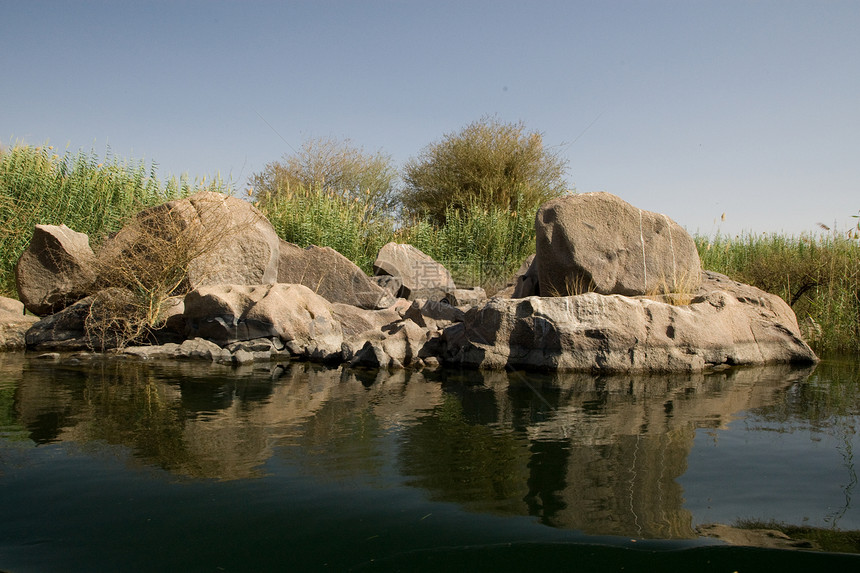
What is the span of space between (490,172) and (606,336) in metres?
12.8

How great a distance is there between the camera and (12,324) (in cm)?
841

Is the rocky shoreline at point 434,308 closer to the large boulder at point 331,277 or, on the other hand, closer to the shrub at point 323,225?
the large boulder at point 331,277

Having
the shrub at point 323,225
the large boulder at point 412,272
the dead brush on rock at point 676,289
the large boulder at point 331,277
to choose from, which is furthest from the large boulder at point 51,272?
the dead brush on rock at point 676,289

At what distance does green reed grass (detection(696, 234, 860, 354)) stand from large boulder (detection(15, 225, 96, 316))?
1103 centimetres

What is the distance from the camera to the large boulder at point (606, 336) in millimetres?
6926

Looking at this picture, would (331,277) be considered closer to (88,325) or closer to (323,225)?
(323,225)

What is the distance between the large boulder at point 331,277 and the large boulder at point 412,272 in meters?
1.17

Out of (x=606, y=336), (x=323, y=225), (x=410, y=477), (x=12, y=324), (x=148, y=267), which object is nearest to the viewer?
(x=410, y=477)

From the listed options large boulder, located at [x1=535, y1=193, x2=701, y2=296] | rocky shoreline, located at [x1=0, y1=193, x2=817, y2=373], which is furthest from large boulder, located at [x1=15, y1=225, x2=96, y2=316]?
large boulder, located at [x1=535, y1=193, x2=701, y2=296]

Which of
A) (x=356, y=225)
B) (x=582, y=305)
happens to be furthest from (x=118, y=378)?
(x=356, y=225)

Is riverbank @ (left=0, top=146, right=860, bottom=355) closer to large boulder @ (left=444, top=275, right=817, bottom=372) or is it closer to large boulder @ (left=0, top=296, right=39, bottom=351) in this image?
large boulder @ (left=0, top=296, right=39, bottom=351)

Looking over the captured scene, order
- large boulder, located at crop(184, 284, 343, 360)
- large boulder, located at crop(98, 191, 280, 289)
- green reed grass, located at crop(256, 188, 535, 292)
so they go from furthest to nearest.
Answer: green reed grass, located at crop(256, 188, 535, 292) → large boulder, located at crop(98, 191, 280, 289) → large boulder, located at crop(184, 284, 343, 360)

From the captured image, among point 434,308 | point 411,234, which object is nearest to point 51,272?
point 434,308

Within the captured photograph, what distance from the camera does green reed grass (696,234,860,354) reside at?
9609mm
